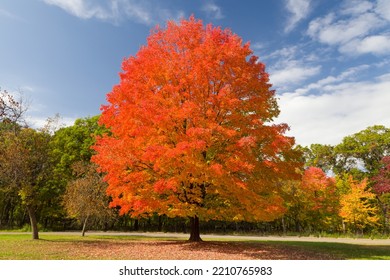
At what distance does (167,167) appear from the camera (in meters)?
18.4

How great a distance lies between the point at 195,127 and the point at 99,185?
57.1 ft

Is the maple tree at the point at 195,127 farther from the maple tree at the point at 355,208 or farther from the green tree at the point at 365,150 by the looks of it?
the green tree at the point at 365,150

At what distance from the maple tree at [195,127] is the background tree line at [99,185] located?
10.6ft

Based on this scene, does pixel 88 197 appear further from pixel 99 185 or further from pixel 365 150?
pixel 365 150

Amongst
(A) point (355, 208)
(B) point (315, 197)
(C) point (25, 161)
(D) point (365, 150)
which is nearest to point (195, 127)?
(C) point (25, 161)

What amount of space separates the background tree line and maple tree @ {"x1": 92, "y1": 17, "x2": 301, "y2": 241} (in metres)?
3.23

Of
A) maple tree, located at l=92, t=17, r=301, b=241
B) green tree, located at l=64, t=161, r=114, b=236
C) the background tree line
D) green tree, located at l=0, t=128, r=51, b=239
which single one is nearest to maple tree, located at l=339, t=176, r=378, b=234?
the background tree line

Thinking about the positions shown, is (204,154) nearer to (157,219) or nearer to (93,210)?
(93,210)

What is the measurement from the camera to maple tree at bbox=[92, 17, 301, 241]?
729 inches

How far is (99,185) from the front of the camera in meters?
32.5

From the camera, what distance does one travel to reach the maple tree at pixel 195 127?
18.5 meters

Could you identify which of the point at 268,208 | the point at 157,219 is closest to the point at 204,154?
the point at 268,208

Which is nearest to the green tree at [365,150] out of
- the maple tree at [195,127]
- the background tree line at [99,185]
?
the background tree line at [99,185]

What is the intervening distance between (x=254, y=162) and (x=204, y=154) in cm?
328
